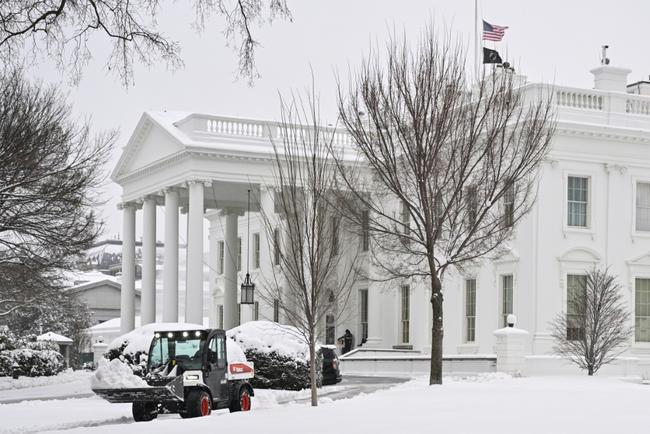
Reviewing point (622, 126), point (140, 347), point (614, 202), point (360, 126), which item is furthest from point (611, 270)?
point (140, 347)

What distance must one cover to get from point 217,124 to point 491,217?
22.0 meters

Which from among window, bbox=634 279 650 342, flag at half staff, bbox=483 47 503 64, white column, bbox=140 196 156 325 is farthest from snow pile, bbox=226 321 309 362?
white column, bbox=140 196 156 325

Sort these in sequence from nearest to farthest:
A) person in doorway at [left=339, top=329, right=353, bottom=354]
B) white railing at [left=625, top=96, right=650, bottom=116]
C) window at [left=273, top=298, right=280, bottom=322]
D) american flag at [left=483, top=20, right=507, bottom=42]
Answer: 1. window at [left=273, top=298, right=280, bottom=322]
2. american flag at [left=483, top=20, right=507, bottom=42]
3. white railing at [left=625, top=96, right=650, bottom=116]
4. person in doorway at [left=339, top=329, right=353, bottom=354]

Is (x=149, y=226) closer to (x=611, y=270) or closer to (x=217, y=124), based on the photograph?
(x=217, y=124)

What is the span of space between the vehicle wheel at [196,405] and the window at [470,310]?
23.1 meters

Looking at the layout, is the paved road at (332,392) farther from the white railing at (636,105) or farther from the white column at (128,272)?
the white column at (128,272)

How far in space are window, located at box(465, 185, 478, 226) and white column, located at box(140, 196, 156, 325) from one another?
26.8m

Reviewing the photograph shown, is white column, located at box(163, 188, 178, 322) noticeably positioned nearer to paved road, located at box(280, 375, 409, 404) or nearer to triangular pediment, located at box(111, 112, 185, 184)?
triangular pediment, located at box(111, 112, 185, 184)

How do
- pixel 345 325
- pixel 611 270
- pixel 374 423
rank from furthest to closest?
pixel 345 325
pixel 611 270
pixel 374 423

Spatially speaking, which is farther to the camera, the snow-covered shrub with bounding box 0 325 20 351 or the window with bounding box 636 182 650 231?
the window with bounding box 636 182 650 231

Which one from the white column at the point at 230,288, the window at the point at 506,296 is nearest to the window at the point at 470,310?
the window at the point at 506,296

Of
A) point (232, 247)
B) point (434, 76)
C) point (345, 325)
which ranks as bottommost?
point (345, 325)

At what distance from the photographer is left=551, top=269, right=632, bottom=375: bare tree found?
37.8 metres

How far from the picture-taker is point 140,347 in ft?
94.9
